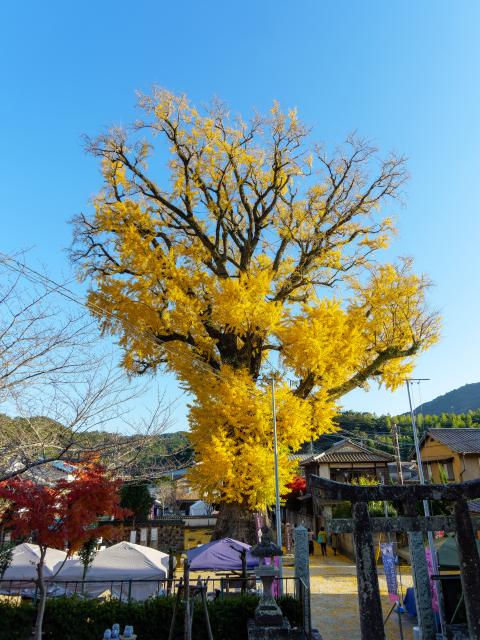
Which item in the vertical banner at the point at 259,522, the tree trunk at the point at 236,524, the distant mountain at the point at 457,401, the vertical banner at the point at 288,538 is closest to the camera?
the tree trunk at the point at 236,524

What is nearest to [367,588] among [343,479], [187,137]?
[187,137]

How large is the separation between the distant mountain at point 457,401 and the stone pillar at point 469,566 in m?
174

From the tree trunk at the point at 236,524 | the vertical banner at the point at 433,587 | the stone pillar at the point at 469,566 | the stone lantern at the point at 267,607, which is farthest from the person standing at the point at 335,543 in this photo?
the stone pillar at the point at 469,566

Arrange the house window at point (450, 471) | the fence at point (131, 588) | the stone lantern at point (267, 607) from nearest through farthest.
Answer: the stone lantern at point (267, 607), the fence at point (131, 588), the house window at point (450, 471)

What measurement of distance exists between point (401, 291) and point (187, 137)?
36.8 ft

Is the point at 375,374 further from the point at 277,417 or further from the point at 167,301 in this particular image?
the point at 167,301

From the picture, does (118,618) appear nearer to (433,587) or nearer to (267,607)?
(267,607)

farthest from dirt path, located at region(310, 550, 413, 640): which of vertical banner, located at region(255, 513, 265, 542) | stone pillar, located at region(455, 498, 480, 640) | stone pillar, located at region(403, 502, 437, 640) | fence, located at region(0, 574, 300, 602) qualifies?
stone pillar, located at region(455, 498, 480, 640)

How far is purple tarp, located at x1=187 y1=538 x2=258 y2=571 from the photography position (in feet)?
38.3

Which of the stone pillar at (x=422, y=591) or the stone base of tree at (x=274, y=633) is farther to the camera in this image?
the stone pillar at (x=422, y=591)

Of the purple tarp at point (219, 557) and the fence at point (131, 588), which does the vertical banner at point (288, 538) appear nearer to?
the fence at point (131, 588)

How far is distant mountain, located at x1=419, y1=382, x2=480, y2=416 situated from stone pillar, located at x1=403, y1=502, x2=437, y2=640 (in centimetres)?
17103

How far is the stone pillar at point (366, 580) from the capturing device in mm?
6441

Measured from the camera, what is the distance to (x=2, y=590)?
1370 centimetres
